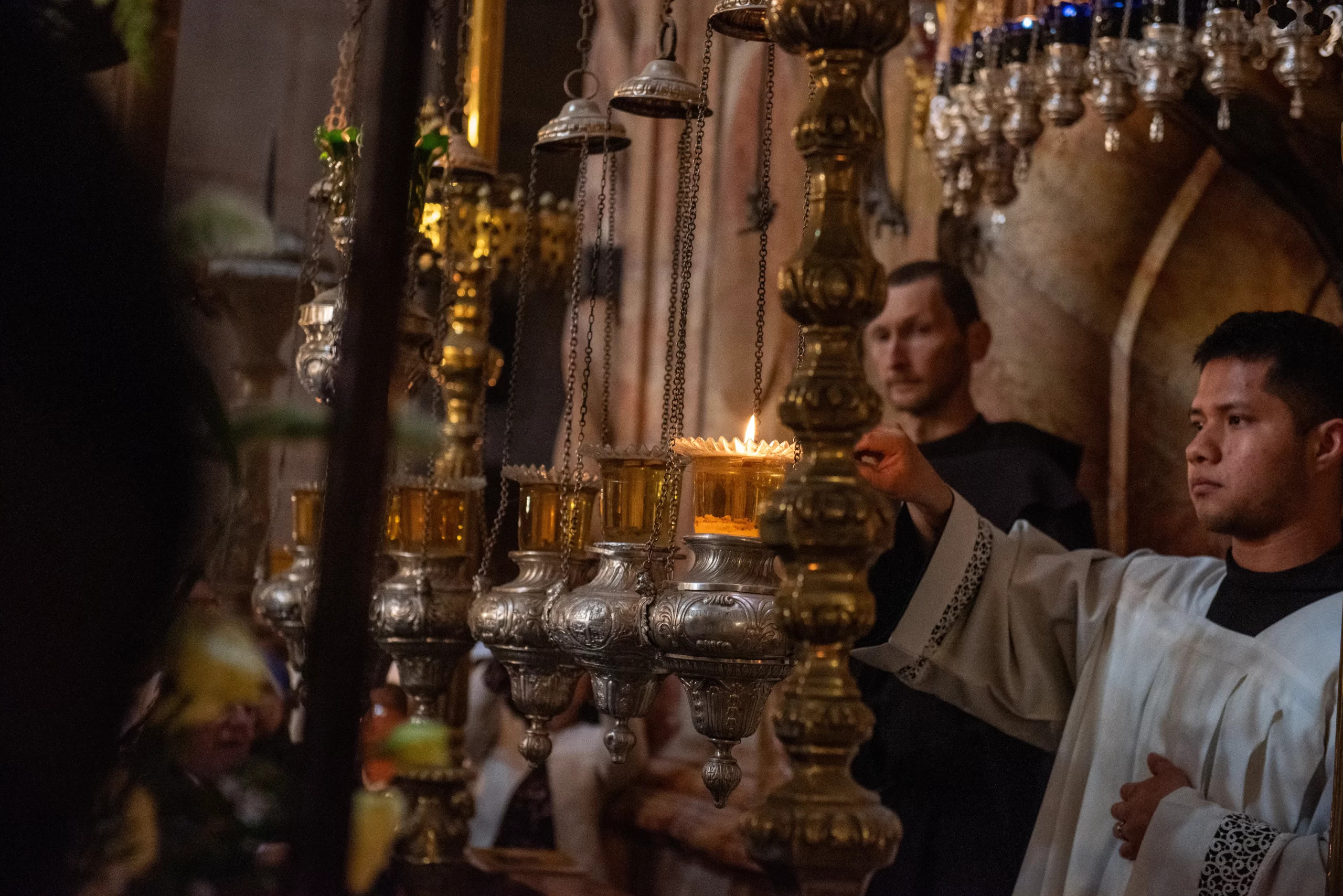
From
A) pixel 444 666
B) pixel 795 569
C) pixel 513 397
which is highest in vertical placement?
pixel 513 397

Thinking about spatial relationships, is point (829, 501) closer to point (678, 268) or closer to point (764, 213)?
point (764, 213)

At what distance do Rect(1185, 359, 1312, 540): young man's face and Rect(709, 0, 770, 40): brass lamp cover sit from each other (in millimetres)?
1165

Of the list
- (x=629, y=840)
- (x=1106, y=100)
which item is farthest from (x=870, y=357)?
(x=629, y=840)

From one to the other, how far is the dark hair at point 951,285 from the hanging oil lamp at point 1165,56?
3.11ft

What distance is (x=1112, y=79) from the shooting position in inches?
138

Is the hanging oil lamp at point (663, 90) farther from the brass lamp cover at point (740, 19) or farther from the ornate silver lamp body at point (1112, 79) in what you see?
the ornate silver lamp body at point (1112, 79)

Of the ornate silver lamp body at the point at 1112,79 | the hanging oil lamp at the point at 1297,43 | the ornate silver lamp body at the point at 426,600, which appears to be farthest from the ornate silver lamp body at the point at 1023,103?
the ornate silver lamp body at the point at 426,600

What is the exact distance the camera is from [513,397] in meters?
2.94

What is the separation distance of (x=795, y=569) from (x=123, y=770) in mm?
693

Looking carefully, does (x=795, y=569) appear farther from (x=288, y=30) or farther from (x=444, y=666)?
(x=288, y=30)

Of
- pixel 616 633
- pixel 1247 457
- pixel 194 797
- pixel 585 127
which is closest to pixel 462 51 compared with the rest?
pixel 585 127

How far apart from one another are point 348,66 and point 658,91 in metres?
0.92

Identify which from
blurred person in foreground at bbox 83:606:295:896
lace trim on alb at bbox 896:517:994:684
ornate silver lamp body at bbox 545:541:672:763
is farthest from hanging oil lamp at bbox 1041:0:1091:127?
blurred person in foreground at bbox 83:606:295:896

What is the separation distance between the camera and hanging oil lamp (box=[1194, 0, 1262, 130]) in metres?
3.14
